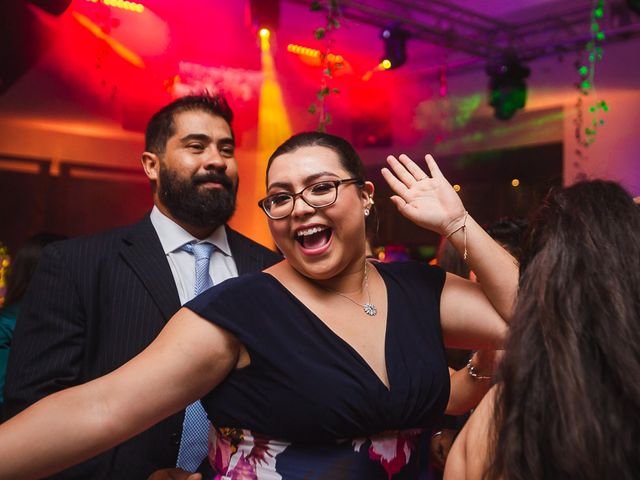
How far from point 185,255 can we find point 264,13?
371cm

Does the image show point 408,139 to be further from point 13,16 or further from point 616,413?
point 616,413

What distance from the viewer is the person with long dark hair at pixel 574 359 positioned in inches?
33.1

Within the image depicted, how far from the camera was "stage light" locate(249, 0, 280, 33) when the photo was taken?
5.28 m

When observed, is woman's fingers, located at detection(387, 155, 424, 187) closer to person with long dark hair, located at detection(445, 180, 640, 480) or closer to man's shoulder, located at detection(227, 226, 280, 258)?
person with long dark hair, located at detection(445, 180, 640, 480)

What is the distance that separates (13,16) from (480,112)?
15.5 feet

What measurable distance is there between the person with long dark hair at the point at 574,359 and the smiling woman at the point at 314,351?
29 centimetres

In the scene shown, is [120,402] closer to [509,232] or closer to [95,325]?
[95,325]

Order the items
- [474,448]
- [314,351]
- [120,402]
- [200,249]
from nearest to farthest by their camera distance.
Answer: [474,448] → [120,402] → [314,351] → [200,249]

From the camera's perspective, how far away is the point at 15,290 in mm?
3197

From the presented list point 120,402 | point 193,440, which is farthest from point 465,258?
point 193,440

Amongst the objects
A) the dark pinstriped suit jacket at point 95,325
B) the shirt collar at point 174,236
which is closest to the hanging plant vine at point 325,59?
the shirt collar at point 174,236

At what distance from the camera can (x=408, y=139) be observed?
793 cm

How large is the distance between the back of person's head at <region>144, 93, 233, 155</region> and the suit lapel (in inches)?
15.0

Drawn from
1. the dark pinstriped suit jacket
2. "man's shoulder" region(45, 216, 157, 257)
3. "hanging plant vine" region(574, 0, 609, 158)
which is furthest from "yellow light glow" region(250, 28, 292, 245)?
the dark pinstriped suit jacket
